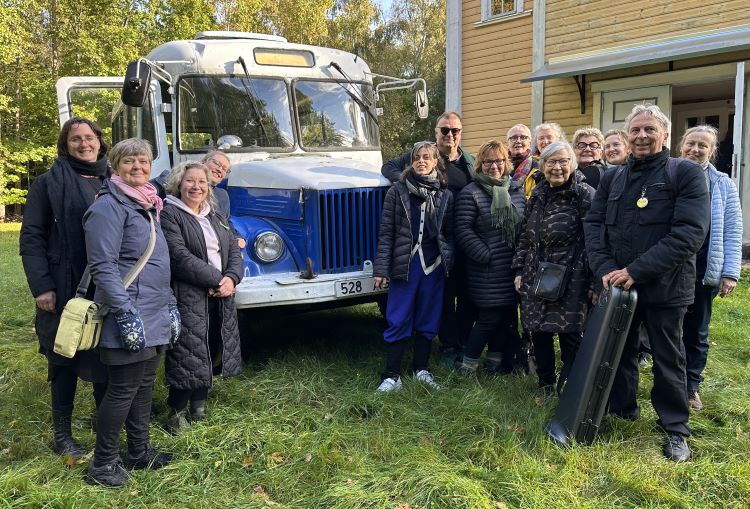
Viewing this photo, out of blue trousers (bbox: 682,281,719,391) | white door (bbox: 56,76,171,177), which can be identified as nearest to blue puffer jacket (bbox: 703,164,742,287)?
blue trousers (bbox: 682,281,719,391)

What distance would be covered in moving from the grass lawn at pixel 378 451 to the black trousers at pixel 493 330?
0.27 metres

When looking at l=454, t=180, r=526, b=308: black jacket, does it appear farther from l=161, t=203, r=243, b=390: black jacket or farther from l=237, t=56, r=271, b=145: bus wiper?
l=237, t=56, r=271, b=145: bus wiper

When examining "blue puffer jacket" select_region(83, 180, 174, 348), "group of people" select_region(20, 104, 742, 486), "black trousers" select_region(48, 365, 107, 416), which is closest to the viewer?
"blue puffer jacket" select_region(83, 180, 174, 348)

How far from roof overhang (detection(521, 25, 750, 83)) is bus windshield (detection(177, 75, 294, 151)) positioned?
6.02 m

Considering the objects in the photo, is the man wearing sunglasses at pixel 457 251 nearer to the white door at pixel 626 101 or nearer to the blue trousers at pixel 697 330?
the blue trousers at pixel 697 330

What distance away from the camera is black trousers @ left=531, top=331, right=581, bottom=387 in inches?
160

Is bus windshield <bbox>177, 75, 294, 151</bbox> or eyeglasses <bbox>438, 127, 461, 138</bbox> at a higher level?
bus windshield <bbox>177, 75, 294, 151</bbox>

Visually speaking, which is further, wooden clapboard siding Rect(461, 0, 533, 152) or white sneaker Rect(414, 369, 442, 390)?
wooden clapboard siding Rect(461, 0, 533, 152)

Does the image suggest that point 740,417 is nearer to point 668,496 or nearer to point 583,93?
point 668,496

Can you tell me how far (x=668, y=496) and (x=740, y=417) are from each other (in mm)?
1296

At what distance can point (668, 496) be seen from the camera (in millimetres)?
2994

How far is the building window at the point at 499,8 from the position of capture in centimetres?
1107

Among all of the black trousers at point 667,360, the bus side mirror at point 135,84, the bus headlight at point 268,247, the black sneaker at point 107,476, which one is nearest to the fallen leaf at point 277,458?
the black sneaker at point 107,476

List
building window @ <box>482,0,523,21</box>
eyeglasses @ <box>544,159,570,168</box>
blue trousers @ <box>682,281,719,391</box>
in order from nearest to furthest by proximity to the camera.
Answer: eyeglasses @ <box>544,159,570,168</box> < blue trousers @ <box>682,281,719,391</box> < building window @ <box>482,0,523,21</box>
